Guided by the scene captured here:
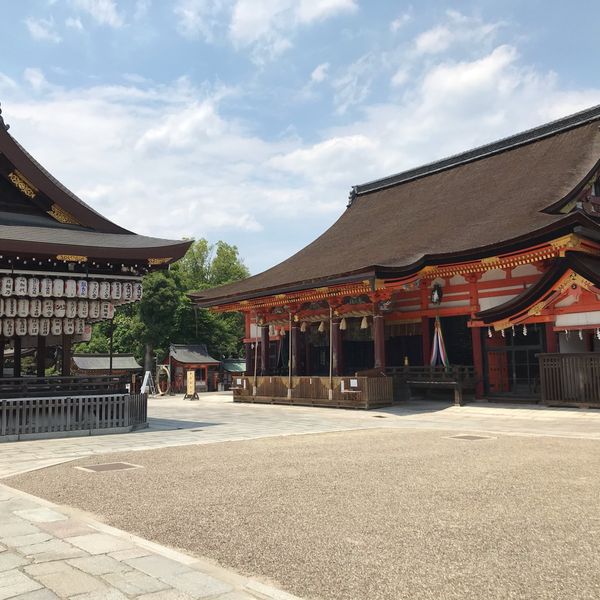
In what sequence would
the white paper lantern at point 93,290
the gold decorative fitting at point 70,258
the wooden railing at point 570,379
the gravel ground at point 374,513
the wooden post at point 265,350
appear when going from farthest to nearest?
the wooden post at point 265,350 < the wooden railing at point 570,379 < the white paper lantern at point 93,290 < the gold decorative fitting at point 70,258 < the gravel ground at point 374,513

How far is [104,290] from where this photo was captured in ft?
46.9

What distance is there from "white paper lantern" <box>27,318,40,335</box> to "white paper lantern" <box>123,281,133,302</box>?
2.09 m

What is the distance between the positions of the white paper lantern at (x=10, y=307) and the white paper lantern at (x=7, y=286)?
0.31 meters

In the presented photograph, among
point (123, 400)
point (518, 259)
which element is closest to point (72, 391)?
point (123, 400)

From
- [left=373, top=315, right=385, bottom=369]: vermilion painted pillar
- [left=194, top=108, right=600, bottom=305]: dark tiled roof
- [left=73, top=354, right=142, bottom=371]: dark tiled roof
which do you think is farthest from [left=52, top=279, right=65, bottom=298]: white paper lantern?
[left=73, top=354, right=142, bottom=371]: dark tiled roof

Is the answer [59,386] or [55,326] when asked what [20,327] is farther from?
[59,386]

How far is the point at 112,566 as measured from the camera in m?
4.26

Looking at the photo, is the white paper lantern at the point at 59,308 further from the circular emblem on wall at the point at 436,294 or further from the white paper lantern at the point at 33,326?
the circular emblem on wall at the point at 436,294

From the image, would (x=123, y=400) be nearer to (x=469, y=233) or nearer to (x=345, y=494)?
(x=345, y=494)

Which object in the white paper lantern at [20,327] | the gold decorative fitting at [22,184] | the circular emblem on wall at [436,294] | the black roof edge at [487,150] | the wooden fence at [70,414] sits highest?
the black roof edge at [487,150]

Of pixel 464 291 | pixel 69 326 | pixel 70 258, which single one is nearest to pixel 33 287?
pixel 70 258

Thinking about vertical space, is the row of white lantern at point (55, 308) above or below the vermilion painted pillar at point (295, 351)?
above

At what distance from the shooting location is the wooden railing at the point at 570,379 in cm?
1647

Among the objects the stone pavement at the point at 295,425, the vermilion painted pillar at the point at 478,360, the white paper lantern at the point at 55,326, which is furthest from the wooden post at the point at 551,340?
the white paper lantern at the point at 55,326
